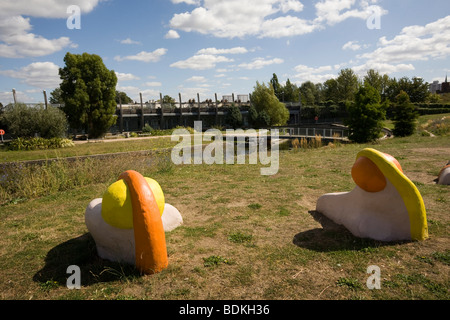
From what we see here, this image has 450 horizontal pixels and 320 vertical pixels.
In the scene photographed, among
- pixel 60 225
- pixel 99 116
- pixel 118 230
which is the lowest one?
pixel 60 225

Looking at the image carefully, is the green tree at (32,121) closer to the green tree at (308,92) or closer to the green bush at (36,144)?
the green bush at (36,144)

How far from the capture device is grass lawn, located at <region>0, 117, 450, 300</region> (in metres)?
3.42

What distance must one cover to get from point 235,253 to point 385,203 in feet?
8.86

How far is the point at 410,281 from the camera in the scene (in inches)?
135

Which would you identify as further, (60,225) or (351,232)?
(60,225)

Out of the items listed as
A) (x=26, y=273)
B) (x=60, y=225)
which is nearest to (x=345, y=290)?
(x=26, y=273)

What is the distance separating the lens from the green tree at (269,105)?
140ft

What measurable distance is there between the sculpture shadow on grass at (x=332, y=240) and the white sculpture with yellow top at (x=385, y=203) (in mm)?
138

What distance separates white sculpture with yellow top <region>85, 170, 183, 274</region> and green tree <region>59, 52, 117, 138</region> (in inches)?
1029

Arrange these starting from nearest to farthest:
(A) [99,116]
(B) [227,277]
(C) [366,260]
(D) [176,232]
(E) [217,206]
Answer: (B) [227,277]
(C) [366,260]
(D) [176,232]
(E) [217,206]
(A) [99,116]

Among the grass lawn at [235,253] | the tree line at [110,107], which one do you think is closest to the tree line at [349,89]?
the tree line at [110,107]
